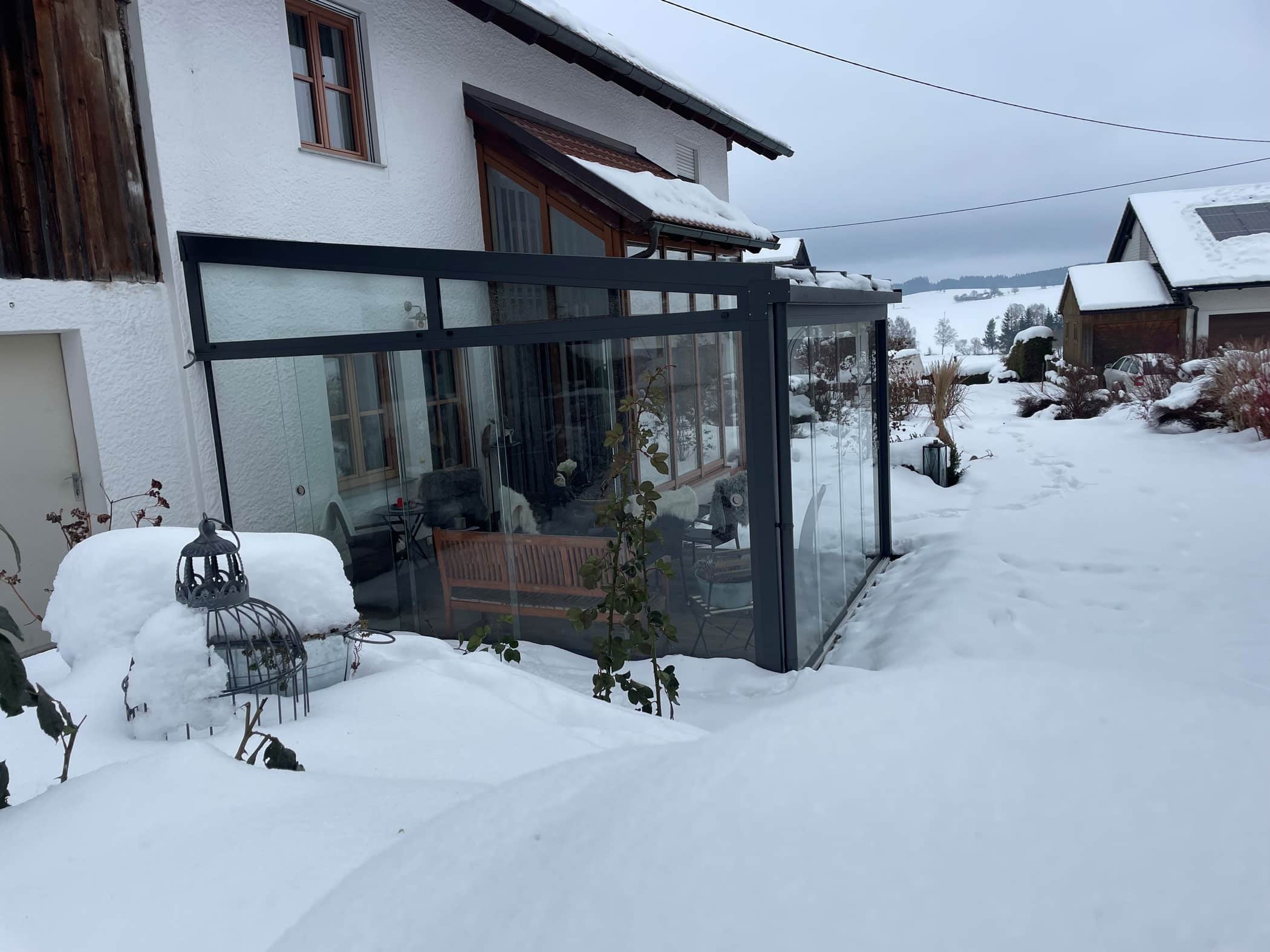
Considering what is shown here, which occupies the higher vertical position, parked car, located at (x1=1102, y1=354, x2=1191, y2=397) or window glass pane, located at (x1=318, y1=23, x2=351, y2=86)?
window glass pane, located at (x1=318, y1=23, x2=351, y2=86)

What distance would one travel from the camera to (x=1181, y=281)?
2194cm

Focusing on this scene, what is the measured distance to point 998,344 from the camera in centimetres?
5684

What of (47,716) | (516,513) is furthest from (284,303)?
(47,716)

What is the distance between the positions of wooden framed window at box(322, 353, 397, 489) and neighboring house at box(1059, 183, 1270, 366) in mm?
19349

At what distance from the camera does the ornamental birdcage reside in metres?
2.72

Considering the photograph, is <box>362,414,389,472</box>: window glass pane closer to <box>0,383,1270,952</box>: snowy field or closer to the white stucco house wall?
the white stucco house wall

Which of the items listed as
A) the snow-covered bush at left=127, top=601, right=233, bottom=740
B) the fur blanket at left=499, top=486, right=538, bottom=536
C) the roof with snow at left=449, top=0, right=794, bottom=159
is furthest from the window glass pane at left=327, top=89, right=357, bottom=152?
the snow-covered bush at left=127, top=601, right=233, bottom=740

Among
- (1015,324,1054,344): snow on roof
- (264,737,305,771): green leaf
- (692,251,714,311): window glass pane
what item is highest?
(1015,324,1054,344): snow on roof

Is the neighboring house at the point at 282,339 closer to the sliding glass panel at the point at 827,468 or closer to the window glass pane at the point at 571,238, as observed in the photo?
the sliding glass panel at the point at 827,468

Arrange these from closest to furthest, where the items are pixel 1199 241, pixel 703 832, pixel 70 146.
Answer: pixel 703 832, pixel 70 146, pixel 1199 241

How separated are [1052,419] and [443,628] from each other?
49.4 feet

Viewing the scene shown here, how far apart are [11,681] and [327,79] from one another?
6.57 metres

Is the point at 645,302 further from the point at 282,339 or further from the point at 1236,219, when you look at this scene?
the point at 1236,219

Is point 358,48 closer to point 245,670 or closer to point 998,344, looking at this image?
point 245,670
